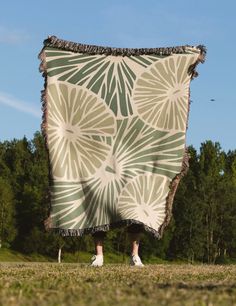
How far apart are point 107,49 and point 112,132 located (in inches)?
104

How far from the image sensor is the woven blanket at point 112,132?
20.6 meters

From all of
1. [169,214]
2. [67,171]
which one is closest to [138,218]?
[169,214]

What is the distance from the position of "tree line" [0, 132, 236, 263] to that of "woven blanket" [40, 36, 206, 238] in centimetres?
4847

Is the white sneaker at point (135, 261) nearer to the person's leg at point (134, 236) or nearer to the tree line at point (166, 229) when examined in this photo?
the person's leg at point (134, 236)

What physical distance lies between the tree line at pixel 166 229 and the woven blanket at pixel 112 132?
159 feet

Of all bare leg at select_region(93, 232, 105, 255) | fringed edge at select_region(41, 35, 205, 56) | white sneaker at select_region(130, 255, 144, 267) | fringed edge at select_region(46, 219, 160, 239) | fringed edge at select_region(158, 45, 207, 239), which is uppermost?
fringed edge at select_region(41, 35, 205, 56)

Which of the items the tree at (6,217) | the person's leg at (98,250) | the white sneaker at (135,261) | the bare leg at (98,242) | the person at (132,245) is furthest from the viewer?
the tree at (6,217)

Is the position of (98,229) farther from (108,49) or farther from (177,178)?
(108,49)

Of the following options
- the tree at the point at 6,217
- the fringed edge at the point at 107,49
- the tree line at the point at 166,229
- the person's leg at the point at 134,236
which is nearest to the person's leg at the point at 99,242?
the person's leg at the point at 134,236

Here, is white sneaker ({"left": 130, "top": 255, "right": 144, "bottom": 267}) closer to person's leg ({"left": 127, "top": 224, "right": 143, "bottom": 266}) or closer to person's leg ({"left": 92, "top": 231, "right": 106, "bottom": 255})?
person's leg ({"left": 127, "top": 224, "right": 143, "bottom": 266})

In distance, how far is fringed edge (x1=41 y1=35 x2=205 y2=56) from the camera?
69.3 ft

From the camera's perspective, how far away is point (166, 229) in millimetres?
73250

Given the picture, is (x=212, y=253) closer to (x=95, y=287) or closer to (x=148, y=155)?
(x=148, y=155)

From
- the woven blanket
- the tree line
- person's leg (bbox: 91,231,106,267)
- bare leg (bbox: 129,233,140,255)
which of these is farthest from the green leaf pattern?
the tree line
